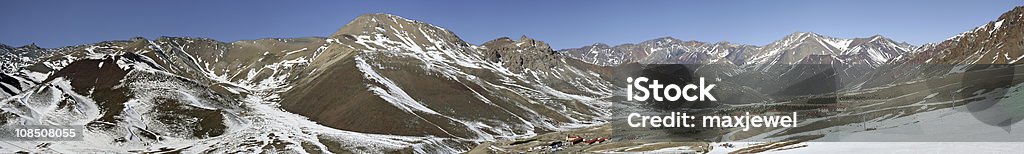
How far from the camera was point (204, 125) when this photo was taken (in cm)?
19875

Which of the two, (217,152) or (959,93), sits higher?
(959,93)

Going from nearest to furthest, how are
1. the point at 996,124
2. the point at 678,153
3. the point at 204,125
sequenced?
the point at 996,124 → the point at 678,153 → the point at 204,125

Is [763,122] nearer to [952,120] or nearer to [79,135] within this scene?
[952,120]

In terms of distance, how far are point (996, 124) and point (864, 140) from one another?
18.0 meters

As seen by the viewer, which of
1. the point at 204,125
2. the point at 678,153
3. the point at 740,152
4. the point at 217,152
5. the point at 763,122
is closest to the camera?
the point at 740,152

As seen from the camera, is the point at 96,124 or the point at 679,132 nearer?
the point at 679,132

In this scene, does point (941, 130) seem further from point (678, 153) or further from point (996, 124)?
point (678, 153)

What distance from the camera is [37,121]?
607ft

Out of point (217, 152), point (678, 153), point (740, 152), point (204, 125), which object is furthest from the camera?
point (204, 125)

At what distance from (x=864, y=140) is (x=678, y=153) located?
21345 mm

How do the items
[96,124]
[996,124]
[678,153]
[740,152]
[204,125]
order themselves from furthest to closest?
[204,125], [96,124], [678,153], [996,124], [740,152]

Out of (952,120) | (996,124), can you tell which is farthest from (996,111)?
(996,124)

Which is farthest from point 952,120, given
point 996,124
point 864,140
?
point 864,140

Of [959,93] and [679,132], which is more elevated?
[959,93]
